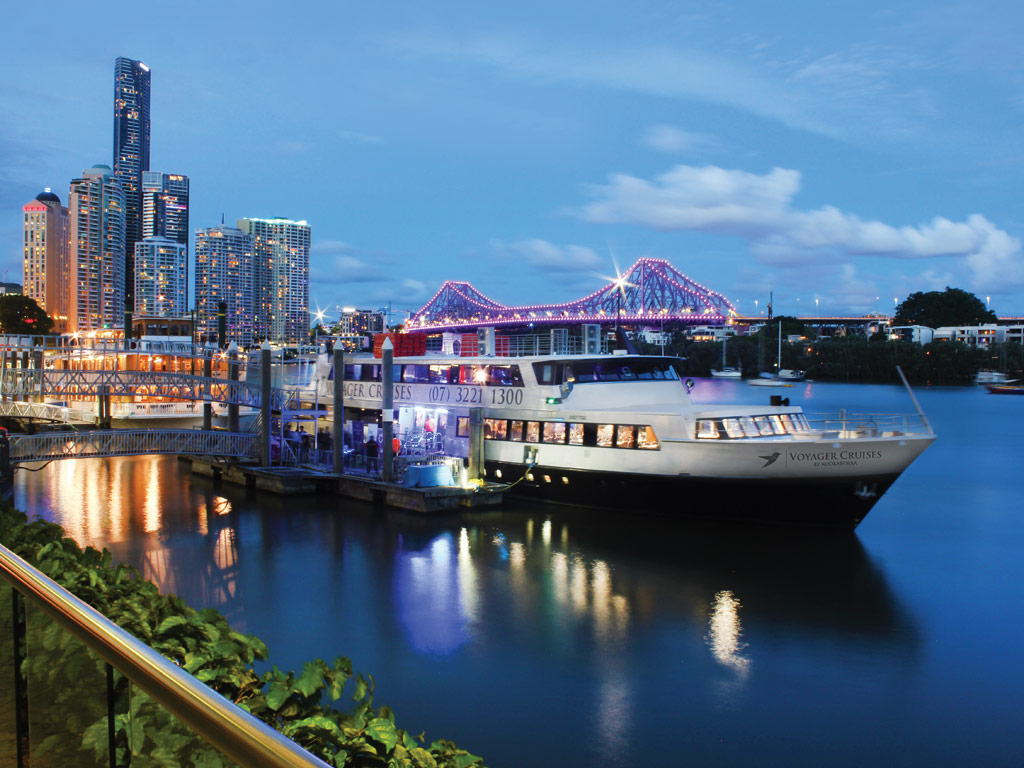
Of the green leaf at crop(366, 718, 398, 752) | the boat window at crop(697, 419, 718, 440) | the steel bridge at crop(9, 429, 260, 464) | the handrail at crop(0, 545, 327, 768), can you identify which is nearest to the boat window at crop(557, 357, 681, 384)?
the boat window at crop(697, 419, 718, 440)

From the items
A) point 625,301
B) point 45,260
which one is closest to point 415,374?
point 625,301

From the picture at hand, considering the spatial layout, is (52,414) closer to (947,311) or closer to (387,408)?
(387,408)

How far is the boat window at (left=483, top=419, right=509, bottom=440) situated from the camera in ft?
80.9

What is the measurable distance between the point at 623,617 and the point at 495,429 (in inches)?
403

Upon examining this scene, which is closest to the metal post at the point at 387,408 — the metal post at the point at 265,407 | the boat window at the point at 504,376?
the boat window at the point at 504,376

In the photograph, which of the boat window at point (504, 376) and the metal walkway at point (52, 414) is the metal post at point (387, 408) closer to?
→ the boat window at point (504, 376)

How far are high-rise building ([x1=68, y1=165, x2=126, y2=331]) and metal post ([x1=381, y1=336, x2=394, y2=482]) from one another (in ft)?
578

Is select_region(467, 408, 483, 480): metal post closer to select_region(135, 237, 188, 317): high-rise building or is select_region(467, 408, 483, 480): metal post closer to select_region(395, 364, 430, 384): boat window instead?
select_region(395, 364, 430, 384): boat window

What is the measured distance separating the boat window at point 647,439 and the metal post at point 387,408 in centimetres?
707

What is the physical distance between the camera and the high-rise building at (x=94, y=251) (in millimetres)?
181250

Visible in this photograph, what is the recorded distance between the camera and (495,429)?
24.8 metres

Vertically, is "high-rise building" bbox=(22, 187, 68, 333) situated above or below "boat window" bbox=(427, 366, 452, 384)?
above

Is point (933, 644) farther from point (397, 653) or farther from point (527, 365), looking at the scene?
point (527, 365)

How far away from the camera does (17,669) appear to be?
2934 mm
